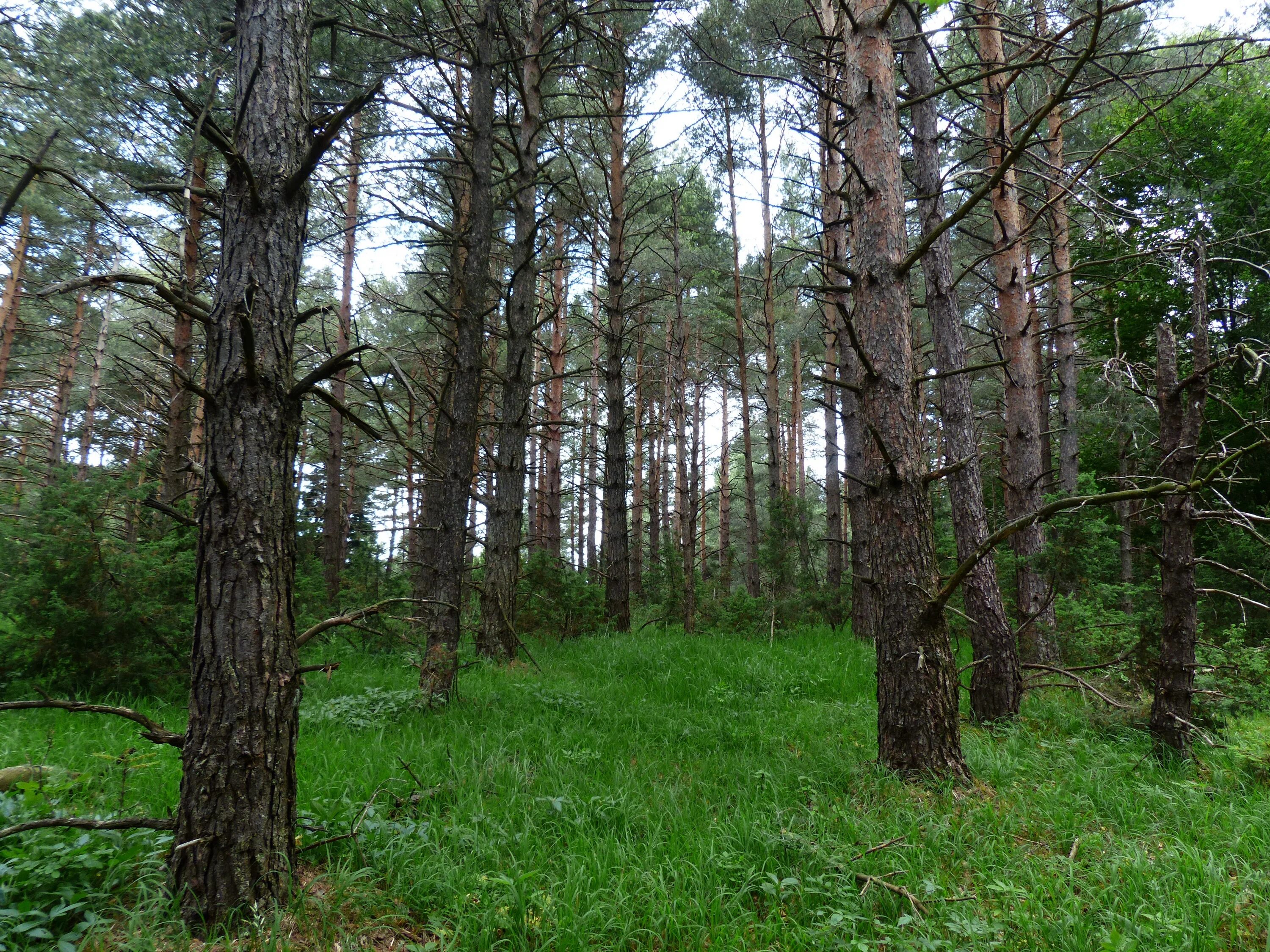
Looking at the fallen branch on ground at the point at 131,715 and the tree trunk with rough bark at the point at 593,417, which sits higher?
the tree trunk with rough bark at the point at 593,417

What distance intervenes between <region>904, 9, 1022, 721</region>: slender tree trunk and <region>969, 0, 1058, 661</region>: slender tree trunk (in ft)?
Result: 2.13

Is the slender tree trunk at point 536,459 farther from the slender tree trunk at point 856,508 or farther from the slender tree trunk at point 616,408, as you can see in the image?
the slender tree trunk at point 856,508

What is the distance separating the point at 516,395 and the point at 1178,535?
7.46 metres

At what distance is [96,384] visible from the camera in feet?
46.6

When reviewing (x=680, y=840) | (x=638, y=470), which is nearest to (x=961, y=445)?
(x=680, y=840)

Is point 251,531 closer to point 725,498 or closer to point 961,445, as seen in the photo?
point 961,445

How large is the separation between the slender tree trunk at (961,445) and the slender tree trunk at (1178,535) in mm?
1284

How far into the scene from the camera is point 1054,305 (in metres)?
11.1

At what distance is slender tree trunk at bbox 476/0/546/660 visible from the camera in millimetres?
8031

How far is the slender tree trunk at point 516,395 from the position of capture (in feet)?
26.3

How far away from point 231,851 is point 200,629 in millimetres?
929

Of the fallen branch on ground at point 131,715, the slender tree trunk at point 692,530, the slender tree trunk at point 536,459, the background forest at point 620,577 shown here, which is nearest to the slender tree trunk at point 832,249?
the background forest at point 620,577

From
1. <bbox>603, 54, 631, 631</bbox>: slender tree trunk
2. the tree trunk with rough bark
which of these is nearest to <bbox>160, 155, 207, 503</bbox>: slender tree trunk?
<bbox>603, 54, 631, 631</bbox>: slender tree trunk

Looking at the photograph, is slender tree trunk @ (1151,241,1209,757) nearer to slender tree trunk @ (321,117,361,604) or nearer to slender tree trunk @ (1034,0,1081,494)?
slender tree trunk @ (1034,0,1081,494)
